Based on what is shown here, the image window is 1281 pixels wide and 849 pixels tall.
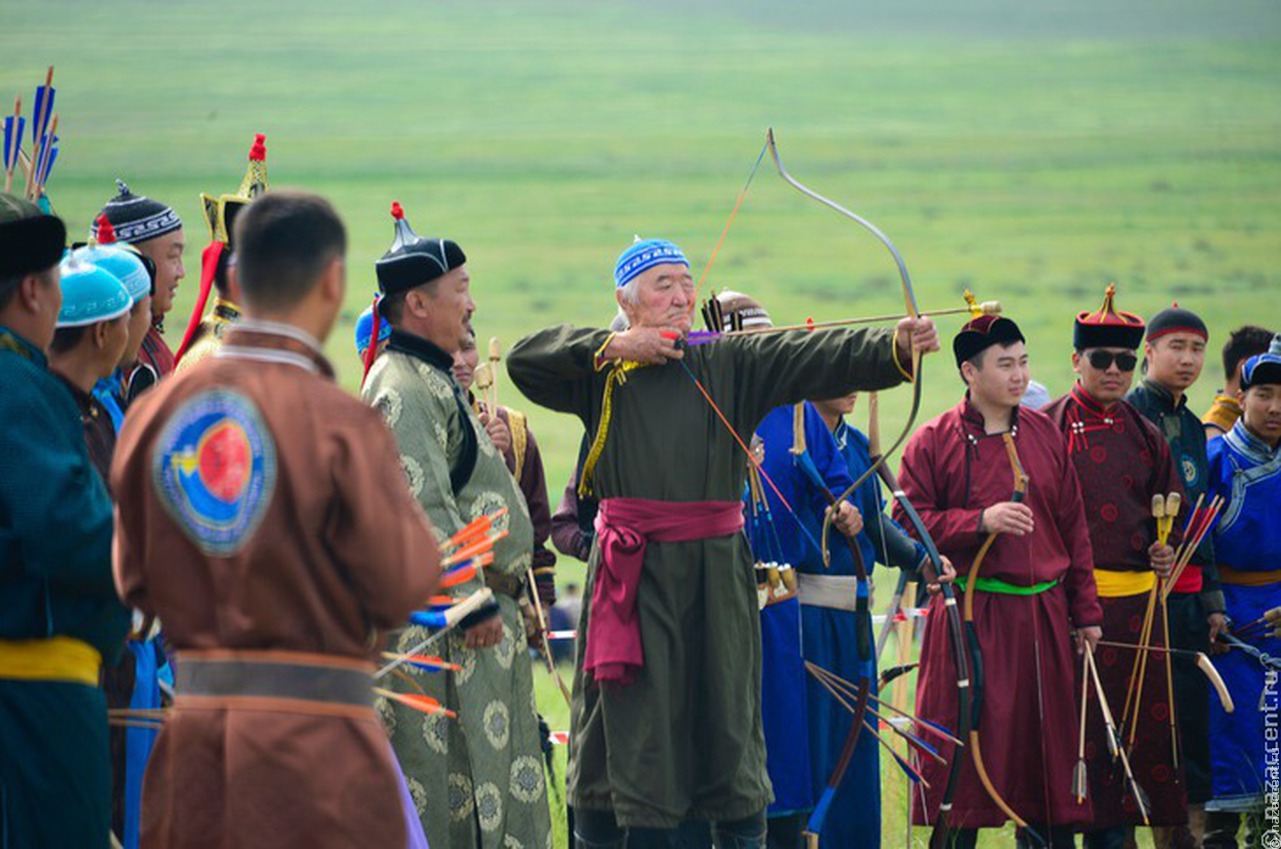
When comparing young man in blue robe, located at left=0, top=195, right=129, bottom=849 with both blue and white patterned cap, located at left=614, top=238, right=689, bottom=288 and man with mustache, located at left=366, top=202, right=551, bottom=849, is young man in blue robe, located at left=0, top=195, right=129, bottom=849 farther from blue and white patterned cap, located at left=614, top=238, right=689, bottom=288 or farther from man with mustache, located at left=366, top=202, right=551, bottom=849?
blue and white patterned cap, located at left=614, top=238, right=689, bottom=288

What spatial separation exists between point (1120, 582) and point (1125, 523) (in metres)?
0.20

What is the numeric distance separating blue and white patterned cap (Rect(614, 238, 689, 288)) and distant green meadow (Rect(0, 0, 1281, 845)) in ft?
40.7

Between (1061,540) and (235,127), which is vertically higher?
(235,127)

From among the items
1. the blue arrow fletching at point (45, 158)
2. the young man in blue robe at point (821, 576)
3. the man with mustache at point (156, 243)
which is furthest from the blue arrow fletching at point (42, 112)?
the young man in blue robe at point (821, 576)

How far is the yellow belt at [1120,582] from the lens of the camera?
5.60m

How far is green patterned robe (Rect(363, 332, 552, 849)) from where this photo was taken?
3.89m

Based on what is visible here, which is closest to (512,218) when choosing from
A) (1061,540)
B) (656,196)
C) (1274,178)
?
(656,196)

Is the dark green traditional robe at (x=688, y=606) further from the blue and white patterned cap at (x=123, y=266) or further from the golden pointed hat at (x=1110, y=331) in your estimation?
the golden pointed hat at (x=1110, y=331)

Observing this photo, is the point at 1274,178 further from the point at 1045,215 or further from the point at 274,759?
the point at 274,759

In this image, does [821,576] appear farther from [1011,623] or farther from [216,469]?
[216,469]

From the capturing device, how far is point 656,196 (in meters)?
21.4

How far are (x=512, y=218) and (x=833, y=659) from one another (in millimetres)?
16589

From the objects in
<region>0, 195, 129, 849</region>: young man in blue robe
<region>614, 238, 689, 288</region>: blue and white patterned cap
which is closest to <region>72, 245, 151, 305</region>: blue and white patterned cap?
<region>0, 195, 129, 849</region>: young man in blue robe

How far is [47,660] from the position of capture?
300 cm
